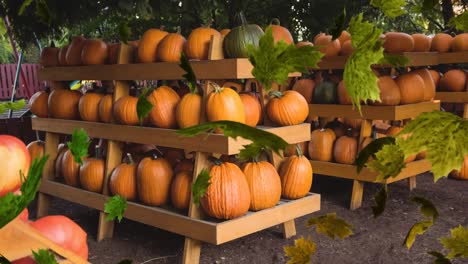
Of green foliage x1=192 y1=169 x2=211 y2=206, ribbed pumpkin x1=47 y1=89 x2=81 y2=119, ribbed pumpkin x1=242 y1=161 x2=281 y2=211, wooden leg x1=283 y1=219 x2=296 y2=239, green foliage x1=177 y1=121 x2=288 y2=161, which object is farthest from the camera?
ribbed pumpkin x1=47 y1=89 x2=81 y2=119

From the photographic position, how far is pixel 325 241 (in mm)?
3607

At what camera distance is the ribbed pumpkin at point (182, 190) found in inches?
124

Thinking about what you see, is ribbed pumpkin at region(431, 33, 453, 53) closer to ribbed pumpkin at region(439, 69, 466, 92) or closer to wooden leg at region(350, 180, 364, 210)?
ribbed pumpkin at region(439, 69, 466, 92)

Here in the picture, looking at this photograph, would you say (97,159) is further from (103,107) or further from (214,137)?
(214,137)

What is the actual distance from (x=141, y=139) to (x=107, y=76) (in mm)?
628

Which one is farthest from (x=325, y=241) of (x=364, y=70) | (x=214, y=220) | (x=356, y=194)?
(x=364, y=70)

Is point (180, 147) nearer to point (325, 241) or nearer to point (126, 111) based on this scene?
point (126, 111)

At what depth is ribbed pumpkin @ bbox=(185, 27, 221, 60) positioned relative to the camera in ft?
10.3

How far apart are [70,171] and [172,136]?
1.29m

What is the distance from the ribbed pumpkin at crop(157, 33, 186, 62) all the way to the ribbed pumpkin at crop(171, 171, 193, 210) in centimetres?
75

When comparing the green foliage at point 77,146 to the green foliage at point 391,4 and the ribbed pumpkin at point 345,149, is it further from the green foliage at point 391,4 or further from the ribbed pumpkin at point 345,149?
the ribbed pumpkin at point 345,149

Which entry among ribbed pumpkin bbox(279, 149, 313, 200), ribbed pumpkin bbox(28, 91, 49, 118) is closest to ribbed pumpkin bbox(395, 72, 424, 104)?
ribbed pumpkin bbox(279, 149, 313, 200)

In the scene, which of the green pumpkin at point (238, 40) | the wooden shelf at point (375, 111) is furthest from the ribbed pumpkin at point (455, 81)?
the green pumpkin at point (238, 40)

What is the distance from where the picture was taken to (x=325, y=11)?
5031 mm
